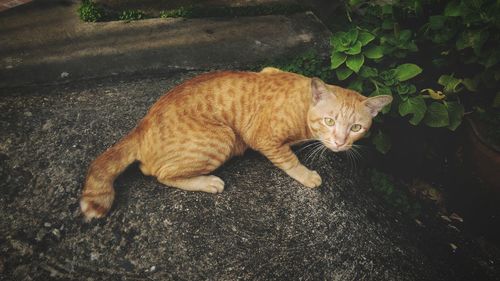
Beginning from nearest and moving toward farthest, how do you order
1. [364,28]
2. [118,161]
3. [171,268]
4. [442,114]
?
[171,268], [118,161], [442,114], [364,28]

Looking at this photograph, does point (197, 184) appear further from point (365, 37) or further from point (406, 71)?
point (406, 71)

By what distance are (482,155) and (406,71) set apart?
46.3 inches

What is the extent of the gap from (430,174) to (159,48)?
3.77 metres

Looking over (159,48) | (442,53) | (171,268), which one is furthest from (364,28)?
(171,268)

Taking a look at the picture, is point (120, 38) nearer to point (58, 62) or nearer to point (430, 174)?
point (58, 62)

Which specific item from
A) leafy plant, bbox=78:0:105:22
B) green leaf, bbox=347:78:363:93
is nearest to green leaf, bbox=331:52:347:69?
green leaf, bbox=347:78:363:93

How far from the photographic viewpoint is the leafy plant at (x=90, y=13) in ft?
16.6

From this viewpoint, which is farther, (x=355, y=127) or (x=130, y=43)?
(x=130, y=43)

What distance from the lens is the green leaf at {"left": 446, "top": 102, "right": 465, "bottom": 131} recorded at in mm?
3477

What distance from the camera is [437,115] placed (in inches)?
137

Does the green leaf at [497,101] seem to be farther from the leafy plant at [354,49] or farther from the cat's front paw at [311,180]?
the cat's front paw at [311,180]

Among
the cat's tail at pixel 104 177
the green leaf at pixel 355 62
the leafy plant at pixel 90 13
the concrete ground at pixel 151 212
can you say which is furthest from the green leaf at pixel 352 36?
the leafy plant at pixel 90 13

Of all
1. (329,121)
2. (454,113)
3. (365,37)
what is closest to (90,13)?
(365,37)

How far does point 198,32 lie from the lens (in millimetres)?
5090
